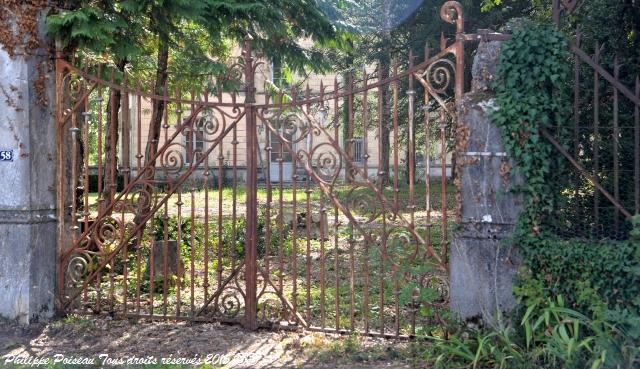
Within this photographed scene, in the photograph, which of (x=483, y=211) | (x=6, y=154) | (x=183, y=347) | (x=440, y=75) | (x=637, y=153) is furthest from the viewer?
(x=6, y=154)

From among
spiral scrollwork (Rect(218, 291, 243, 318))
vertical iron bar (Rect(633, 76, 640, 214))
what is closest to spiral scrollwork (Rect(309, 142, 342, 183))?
spiral scrollwork (Rect(218, 291, 243, 318))

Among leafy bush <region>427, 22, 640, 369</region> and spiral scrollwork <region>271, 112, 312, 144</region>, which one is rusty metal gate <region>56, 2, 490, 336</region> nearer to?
spiral scrollwork <region>271, 112, 312, 144</region>

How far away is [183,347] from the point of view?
6293 millimetres

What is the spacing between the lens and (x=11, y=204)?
6.92 m

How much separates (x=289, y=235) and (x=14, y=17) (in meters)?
6.63

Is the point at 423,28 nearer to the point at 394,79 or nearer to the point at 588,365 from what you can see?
the point at 394,79

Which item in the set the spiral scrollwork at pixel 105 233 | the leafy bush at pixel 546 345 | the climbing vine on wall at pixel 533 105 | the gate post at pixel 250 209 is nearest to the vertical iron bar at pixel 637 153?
the climbing vine on wall at pixel 533 105

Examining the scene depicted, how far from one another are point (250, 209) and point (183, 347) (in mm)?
1453

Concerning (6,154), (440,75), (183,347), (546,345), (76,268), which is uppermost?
(440,75)

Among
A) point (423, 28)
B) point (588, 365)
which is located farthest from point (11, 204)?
point (423, 28)

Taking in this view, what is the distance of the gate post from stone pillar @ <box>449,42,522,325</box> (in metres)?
2.00

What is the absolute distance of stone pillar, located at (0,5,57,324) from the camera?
22.6ft

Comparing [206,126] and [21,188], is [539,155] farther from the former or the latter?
[21,188]

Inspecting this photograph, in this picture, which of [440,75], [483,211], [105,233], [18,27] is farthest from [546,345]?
[18,27]
